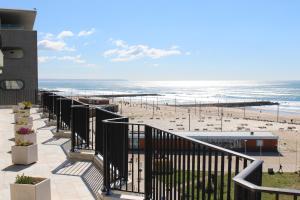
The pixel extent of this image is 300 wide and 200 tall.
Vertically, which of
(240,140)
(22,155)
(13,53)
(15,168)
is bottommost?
(240,140)

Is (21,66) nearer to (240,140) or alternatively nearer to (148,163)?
(240,140)

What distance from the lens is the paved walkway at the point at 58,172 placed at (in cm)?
741

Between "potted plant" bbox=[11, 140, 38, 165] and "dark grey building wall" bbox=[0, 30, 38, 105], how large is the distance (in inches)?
808

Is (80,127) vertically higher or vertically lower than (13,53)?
lower

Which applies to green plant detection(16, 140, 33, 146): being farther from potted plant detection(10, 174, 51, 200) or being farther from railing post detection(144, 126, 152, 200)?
railing post detection(144, 126, 152, 200)

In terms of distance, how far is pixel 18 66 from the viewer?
3066 centimetres

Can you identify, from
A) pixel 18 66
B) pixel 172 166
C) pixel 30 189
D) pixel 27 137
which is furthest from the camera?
pixel 18 66

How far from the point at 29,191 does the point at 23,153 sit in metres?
3.55

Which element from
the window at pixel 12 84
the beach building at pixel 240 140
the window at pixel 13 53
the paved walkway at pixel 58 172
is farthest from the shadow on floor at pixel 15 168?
the beach building at pixel 240 140

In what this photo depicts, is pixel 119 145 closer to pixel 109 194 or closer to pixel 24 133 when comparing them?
pixel 109 194

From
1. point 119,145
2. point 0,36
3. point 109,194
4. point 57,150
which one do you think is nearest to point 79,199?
point 109,194

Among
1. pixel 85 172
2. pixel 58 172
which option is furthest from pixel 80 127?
pixel 85 172

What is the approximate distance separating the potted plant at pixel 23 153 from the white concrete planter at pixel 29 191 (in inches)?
129

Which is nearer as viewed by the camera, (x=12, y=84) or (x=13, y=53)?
(x=12, y=84)
